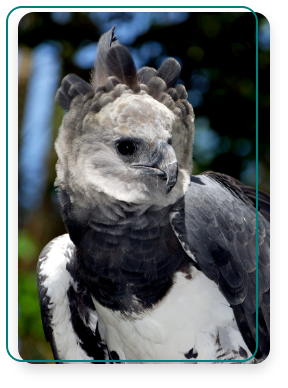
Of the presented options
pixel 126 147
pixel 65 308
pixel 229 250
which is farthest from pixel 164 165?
pixel 65 308

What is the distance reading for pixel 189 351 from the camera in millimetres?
1025

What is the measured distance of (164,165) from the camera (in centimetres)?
87

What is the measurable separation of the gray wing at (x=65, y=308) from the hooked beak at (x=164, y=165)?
38 centimetres

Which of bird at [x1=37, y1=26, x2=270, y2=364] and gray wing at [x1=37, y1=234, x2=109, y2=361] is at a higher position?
bird at [x1=37, y1=26, x2=270, y2=364]

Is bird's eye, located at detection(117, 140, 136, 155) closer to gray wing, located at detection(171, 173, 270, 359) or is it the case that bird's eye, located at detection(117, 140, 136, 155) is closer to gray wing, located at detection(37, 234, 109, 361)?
gray wing, located at detection(171, 173, 270, 359)

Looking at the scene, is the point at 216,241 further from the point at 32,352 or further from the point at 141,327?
the point at 32,352

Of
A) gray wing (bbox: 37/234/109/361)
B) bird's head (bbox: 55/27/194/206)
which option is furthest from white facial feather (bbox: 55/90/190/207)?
gray wing (bbox: 37/234/109/361)

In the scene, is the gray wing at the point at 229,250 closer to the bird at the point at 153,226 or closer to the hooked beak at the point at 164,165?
the bird at the point at 153,226

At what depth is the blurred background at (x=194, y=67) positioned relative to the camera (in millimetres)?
917

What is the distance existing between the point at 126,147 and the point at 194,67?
0.34 m

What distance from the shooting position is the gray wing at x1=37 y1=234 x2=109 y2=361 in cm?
116

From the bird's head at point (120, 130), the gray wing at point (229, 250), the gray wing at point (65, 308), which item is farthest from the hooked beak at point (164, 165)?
the gray wing at point (65, 308)

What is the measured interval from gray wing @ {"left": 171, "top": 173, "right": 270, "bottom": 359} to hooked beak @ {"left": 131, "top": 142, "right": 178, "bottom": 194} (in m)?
0.12

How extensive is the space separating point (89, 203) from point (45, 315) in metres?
0.45
